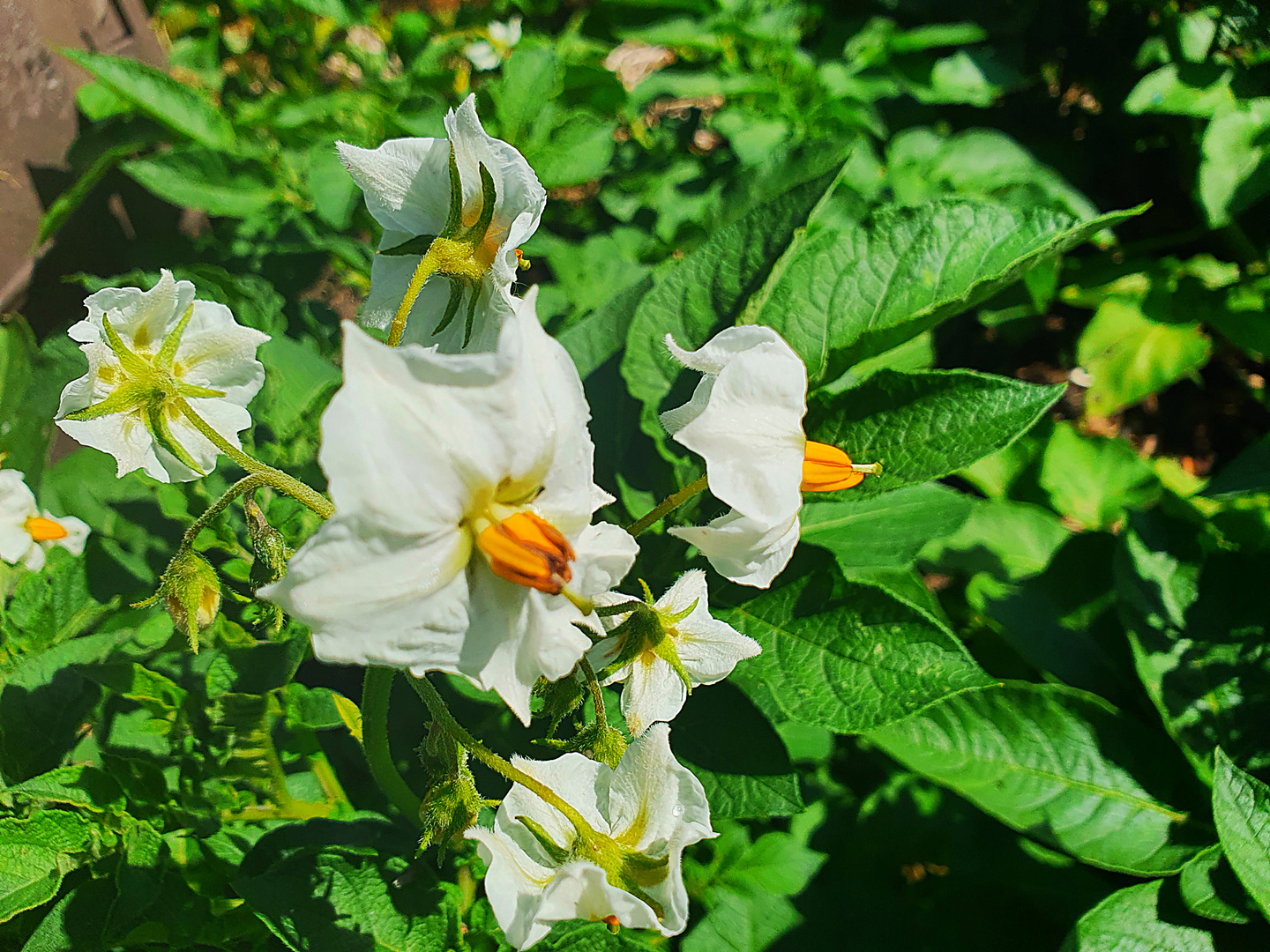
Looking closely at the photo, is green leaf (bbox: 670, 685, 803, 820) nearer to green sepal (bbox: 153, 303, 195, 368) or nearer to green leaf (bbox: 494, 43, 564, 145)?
green sepal (bbox: 153, 303, 195, 368)

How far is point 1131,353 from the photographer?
247 centimetres

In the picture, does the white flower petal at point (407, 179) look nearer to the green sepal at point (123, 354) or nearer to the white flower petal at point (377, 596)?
the green sepal at point (123, 354)

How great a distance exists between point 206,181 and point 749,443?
1.75m

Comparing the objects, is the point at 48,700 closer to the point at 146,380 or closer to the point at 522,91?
the point at 146,380

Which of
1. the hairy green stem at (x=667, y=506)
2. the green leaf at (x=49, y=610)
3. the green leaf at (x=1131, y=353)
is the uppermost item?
the hairy green stem at (x=667, y=506)

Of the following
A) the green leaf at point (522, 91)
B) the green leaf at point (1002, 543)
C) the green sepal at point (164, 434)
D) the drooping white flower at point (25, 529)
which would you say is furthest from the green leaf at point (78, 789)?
the green leaf at point (1002, 543)

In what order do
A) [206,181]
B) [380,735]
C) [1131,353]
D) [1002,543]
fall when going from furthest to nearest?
Answer: [1131,353], [1002,543], [206,181], [380,735]

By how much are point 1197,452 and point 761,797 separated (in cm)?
262

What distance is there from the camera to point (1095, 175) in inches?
115

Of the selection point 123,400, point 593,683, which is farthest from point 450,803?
point 123,400

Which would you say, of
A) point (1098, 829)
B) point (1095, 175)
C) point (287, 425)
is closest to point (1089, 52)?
point (1095, 175)

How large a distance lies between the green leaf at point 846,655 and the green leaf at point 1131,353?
1.89m

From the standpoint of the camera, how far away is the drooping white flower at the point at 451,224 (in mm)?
819

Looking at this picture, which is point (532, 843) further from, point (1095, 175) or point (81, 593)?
point (1095, 175)
